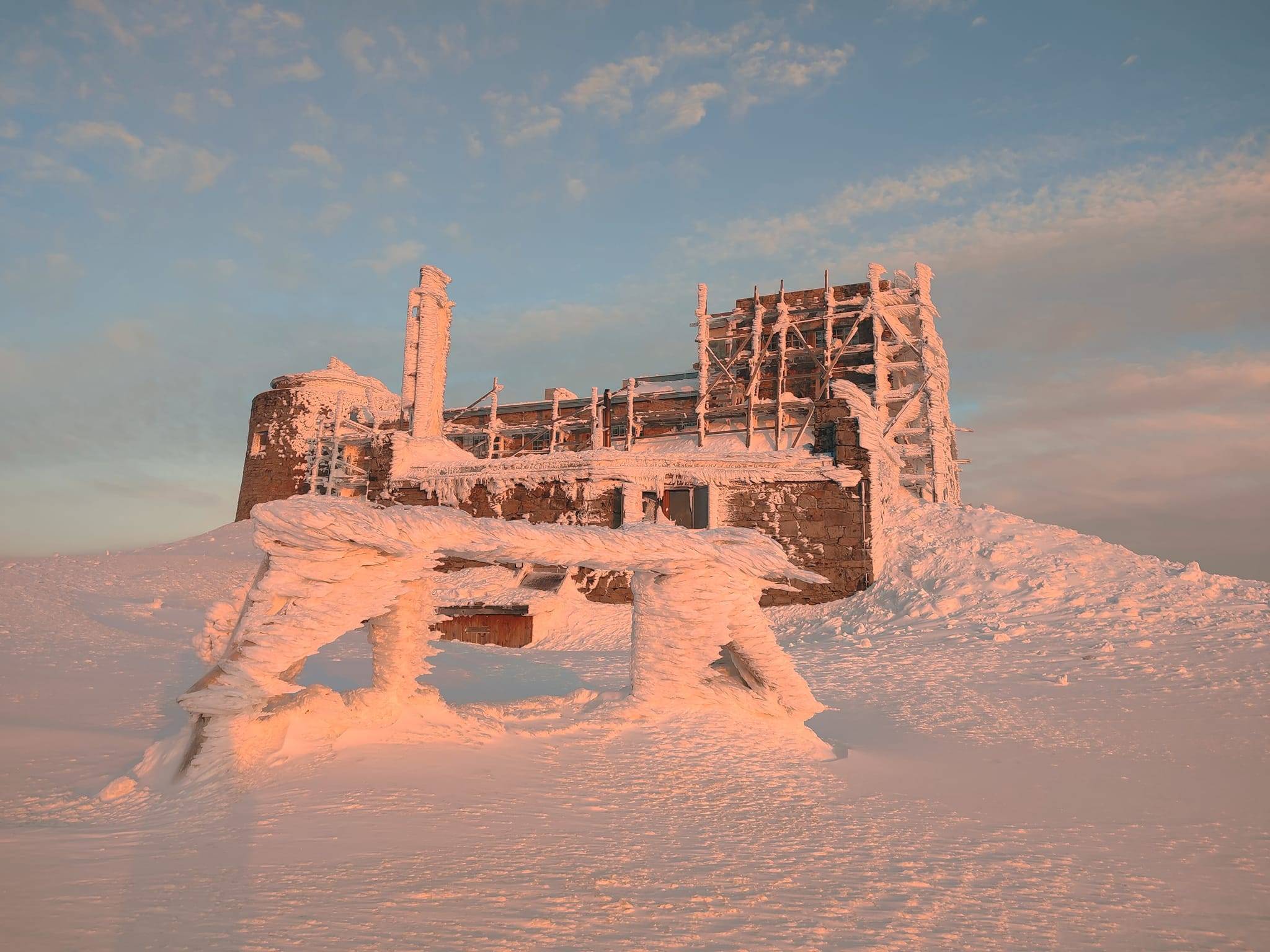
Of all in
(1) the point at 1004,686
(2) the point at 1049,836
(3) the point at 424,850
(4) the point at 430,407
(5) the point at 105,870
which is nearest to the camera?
(5) the point at 105,870

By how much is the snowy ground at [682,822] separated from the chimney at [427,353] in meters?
11.3

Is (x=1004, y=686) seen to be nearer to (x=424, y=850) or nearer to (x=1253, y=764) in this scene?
(x=1253, y=764)

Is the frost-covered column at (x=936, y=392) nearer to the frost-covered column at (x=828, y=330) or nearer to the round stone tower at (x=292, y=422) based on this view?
the frost-covered column at (x=828, y=330)

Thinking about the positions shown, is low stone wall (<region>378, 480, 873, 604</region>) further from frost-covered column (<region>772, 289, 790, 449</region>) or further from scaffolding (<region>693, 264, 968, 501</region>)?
frost-covered column (<region>772, 289, 790, 449</region>)

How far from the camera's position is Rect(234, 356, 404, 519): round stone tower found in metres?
29.7

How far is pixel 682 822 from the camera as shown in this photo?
14.2 ft

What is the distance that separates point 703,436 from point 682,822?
19512mm

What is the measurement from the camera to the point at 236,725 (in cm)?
476

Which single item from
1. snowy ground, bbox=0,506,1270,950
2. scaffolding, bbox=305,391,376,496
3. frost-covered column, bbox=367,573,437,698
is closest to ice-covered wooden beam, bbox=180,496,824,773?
frost-covered column, bbox=367,573,437,698

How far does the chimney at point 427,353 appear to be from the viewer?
20.4 meters

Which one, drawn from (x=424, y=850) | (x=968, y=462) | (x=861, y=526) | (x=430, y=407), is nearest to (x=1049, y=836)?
(x=424, y=850)

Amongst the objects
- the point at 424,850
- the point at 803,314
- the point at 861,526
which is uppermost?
the point at 803,314

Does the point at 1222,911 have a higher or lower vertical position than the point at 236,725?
lower

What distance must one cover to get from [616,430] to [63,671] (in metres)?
19.1
